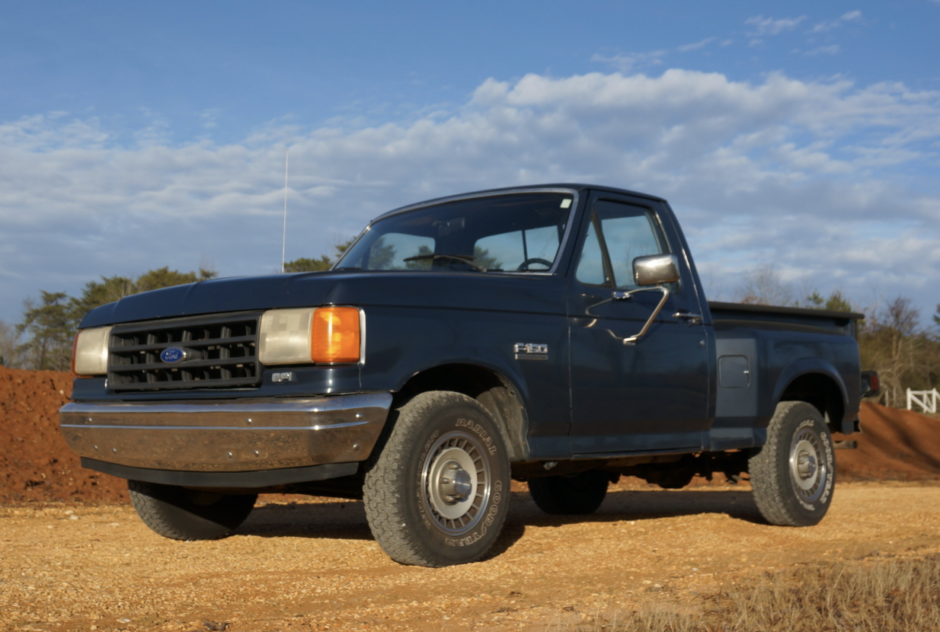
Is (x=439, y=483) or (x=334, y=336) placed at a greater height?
(x=334, y=336)

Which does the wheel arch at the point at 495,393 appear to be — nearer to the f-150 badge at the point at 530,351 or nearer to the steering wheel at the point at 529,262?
the f-150 badge at the point at 530,351

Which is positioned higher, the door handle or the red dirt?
the door handle

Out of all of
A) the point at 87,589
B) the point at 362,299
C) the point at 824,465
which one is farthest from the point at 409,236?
the point at 824,465

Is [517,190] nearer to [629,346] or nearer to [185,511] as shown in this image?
[629,346]

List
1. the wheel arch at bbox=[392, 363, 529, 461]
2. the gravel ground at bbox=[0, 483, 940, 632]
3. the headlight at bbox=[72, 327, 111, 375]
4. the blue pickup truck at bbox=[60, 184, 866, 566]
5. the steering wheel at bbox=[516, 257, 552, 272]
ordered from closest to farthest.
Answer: the gravel ground at bbox=[0, 483, 940, 632] < the blue pickup truck at bbox=[60, 184, 866, 566] < the wheel arch at bbox=[392, 363, 529, 461] < the headlight at bbox=[72, 327, 111, 375] < the steering wheel at bbox=[516, 257, 552, 272]

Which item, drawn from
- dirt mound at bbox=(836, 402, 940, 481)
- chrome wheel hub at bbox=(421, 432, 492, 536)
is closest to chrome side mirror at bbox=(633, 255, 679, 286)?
chrome wheel hub at bbox=(421, 432, 492, 536)

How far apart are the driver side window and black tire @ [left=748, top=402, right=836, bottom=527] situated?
1703 mm

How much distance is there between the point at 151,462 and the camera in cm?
472

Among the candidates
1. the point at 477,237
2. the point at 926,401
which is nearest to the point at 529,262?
the point at 477,237

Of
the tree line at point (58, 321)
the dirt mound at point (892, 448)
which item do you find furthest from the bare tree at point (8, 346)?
the dirt mound at point (892, 448)

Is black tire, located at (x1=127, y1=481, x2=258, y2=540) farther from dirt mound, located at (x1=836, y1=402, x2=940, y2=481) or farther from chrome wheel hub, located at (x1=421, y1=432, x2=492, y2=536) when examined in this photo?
dirt mound, located at (x1=836, y1=402, x2=940, y2=481)

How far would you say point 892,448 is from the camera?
23.0 meters

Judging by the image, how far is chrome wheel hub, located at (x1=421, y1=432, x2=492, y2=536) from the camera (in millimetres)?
4594

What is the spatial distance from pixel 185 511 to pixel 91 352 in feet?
3.85
